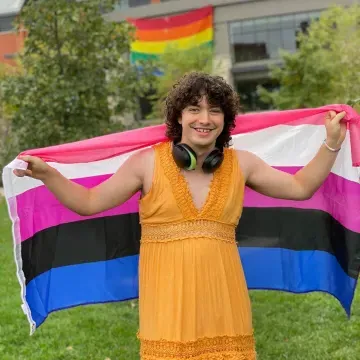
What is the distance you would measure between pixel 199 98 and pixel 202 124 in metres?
0.13

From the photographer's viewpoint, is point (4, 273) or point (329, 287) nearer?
point (329, 287)

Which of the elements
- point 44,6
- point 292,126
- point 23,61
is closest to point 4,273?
point 23,61

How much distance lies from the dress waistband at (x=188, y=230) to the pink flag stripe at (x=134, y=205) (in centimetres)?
86

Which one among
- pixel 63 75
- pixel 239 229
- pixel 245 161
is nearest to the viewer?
pixel 245 161

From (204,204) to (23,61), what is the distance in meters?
5.58

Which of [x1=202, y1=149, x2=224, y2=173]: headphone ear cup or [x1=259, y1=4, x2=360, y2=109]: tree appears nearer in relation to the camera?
[x1=202, y1=149, x2=224, y2=173]: headphone ear cup

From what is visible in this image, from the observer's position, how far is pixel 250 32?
3328 centimetres

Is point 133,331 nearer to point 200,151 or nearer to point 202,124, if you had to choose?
point 200,151

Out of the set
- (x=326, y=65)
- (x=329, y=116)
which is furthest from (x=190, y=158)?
(x=326, y=65)

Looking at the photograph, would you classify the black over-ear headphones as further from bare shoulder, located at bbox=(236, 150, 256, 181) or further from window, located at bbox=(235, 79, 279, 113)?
window, located at bbox=(235, 79, 279, 113)

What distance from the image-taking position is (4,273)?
746 centimetres

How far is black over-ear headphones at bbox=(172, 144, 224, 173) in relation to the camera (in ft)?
8.86

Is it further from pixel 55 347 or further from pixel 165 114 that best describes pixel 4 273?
pixel 165 114

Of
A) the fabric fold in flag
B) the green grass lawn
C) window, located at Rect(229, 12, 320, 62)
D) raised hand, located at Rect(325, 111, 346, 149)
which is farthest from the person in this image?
window, located at Rect(229, 12, 320, 62)
